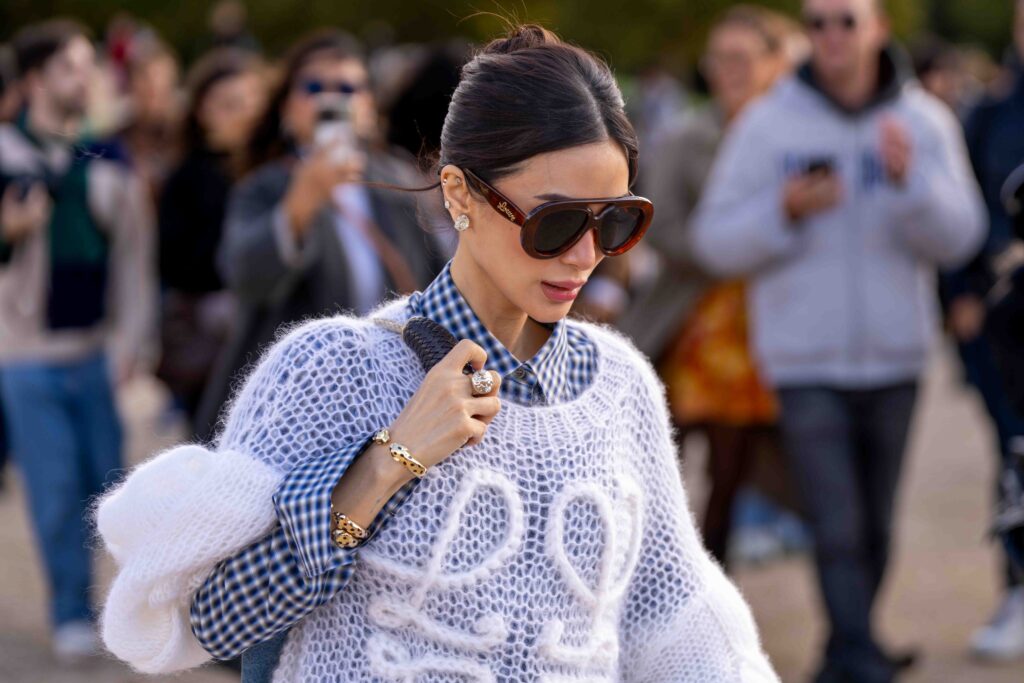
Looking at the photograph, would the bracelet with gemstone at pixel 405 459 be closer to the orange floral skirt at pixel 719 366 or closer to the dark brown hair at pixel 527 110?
the dark brown hair at pixel 527 110

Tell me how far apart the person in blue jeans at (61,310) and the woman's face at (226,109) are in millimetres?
1115

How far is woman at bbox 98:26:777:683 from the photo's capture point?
88.9 inches

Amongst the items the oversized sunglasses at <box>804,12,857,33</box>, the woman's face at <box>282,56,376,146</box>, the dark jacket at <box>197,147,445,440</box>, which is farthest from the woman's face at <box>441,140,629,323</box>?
the oversized sunglasses at <box>804,12,857,33</box>

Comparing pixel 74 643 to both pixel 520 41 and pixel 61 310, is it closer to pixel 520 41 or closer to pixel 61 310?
pixel 61 310

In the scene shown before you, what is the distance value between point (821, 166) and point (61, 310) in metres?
2.87

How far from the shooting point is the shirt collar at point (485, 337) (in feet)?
8.14

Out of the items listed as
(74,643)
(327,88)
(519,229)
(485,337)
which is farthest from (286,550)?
(74,643)

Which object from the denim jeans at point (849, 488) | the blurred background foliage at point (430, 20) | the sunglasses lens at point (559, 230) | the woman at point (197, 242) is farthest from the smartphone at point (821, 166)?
the blurred background foliage at point (430, 20)

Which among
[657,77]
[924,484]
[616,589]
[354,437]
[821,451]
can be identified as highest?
[354,437]

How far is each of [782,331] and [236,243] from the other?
1864mm

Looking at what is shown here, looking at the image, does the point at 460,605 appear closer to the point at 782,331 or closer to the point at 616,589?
the point at 616,589

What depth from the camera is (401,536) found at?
2312 mm

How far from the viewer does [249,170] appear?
564cm

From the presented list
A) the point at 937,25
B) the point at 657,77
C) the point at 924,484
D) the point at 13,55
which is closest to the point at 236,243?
the point at 13,55
